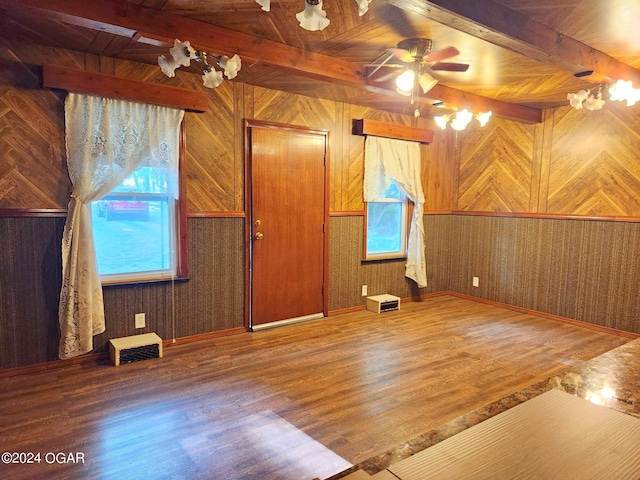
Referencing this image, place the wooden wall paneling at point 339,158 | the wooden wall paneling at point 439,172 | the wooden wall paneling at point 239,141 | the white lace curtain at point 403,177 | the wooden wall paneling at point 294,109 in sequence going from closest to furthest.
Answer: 1. the wooden wall paneling at point 239,141
2. the wooden wall paneling at point 294,109
3. the wooden wall paneling at point 339,158
4. the white lace curtain at point 403,177
5. the wooden wall paneling at point 439,172

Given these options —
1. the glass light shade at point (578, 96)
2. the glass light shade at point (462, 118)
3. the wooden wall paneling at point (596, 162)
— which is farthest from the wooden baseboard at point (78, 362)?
the wooden wall paneling at point (596, 162)

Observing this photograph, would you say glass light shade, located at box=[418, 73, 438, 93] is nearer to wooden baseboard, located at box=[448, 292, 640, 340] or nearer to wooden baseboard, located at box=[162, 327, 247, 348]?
wooden baseboard, located at box=[162, 327, 247, 348]

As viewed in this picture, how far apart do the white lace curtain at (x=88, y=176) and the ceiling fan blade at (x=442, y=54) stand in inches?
90.2

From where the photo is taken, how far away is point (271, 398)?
278 centimetres

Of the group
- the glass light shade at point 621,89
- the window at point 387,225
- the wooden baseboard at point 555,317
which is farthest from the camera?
the window at point 387,225

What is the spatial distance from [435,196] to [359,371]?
3.19m

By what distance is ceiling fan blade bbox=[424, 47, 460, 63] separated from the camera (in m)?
2.78

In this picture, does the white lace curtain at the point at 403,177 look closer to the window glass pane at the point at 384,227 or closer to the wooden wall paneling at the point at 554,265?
the window glass pane at the point at 384,227

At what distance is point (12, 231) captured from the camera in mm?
3061

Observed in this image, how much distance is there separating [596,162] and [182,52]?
166 inches

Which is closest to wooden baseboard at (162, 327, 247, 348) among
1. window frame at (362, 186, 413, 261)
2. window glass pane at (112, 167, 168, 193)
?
window glass pane at (112, 167, 168, 193)

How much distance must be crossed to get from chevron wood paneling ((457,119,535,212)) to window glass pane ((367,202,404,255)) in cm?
102

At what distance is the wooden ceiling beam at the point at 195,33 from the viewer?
7.68 feet

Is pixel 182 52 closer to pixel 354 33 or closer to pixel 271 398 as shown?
pixel 354 33
